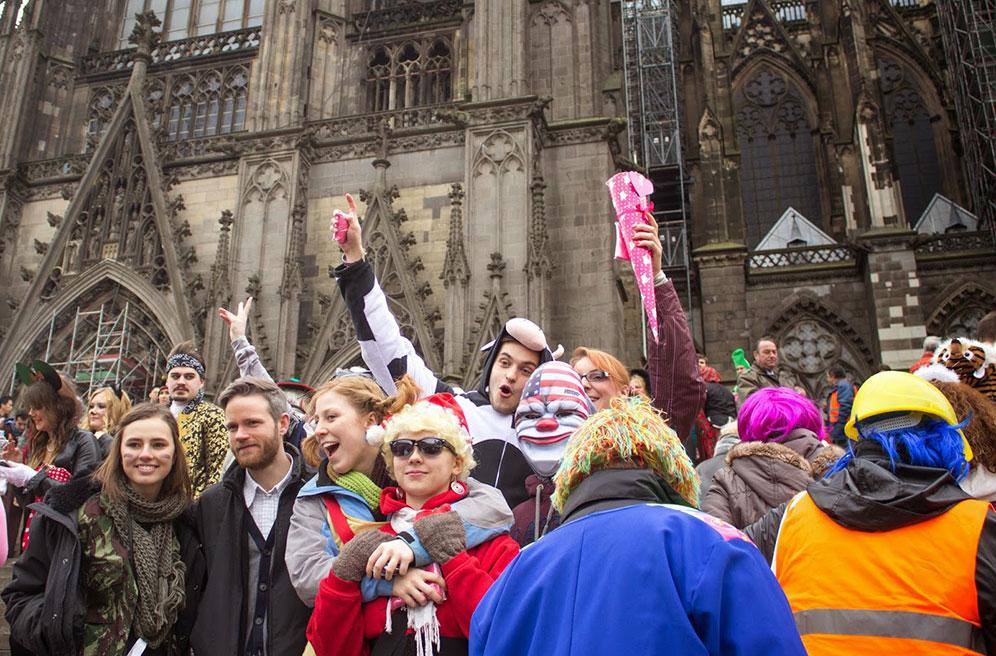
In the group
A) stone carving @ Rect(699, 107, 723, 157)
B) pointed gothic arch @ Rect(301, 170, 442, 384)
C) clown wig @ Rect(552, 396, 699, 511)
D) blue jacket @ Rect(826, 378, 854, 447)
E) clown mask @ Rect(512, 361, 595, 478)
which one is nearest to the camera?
clown wig @ Rect(552, 396, 699, 511)

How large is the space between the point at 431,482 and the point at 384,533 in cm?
24

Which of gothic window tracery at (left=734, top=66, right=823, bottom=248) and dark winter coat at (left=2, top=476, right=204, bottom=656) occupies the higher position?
gothic window tracery at (left=734, top=66, right=823, bottom=248)

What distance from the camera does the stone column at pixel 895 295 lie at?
63.9 ft

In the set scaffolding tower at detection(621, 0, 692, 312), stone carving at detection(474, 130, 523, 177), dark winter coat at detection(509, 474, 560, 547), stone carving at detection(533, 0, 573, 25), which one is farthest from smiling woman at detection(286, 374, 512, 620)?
scaffolding tower at detection(621, 0, 692, 312)

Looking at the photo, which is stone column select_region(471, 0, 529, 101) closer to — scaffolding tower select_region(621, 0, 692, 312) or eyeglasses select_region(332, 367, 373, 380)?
scaffolding tower select_region(621, 0, 692, 312)

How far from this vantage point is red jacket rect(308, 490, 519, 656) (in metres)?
2.59

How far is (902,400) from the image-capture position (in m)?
2.51

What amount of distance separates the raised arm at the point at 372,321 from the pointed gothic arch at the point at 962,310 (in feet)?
63.9

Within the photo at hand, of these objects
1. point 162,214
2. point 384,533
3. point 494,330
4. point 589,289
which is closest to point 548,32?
point 589,289

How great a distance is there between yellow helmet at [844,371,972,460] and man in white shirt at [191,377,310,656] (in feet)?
7.58

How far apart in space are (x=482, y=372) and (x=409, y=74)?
1454 cm

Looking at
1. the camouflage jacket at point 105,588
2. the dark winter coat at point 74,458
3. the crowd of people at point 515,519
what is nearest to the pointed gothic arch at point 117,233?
the dark winter coat at point 74,458

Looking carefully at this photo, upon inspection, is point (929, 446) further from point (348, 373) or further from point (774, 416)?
point (348, 373)

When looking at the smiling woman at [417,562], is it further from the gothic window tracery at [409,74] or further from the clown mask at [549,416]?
the gothic window tracery at [409,74]
